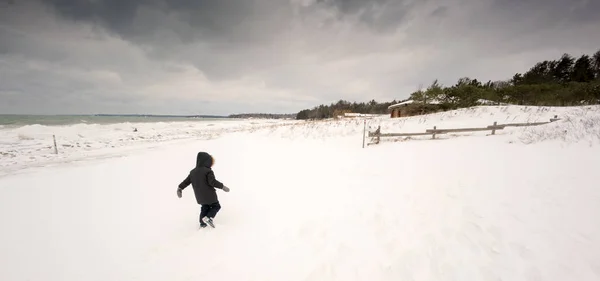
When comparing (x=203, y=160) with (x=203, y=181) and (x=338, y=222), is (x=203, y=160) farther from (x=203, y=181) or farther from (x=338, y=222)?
(x=338, y=222)

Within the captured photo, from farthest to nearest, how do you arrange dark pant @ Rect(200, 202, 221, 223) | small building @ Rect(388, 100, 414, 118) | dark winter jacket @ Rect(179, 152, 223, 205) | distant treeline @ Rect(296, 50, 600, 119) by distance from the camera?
small building @ Rect(388, 100, 414, 118), distant treeline @ Rect(296, 50, 600, 119), dark pant @ Rect(200, 202, 221, 223), dark winter jacket @ Rect(179, 152, 223, 205)

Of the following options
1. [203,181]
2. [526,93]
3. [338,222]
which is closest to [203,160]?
[203,181]

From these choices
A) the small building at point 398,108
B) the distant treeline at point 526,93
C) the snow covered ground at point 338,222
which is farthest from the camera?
the small building at point 398,108

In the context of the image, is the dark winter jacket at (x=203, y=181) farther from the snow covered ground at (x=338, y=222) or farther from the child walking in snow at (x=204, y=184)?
the snow covered ground at (x=338, y=222)

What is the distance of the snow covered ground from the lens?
10.2 ft

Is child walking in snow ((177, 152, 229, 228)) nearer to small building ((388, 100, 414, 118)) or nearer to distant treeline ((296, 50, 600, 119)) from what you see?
distant treeline ((296, 50, 600, 119))

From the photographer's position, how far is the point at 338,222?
4398 millimetres

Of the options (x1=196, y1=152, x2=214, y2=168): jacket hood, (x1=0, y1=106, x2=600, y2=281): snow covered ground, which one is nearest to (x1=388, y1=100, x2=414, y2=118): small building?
(x1=0, y1=106, x2=600, y2=281): snow covered ground

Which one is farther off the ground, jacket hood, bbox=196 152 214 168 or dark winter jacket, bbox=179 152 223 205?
jacket hood, bbox=196 152 214 168

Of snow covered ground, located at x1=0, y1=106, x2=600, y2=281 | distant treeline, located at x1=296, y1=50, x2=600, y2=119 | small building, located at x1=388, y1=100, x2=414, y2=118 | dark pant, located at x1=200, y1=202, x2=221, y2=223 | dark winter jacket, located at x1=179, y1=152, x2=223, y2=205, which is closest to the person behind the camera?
snow covered ground, located at x1=0, y1=106, x2=600, y2=281

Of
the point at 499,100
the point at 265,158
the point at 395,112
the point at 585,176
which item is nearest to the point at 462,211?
the point at 585,176

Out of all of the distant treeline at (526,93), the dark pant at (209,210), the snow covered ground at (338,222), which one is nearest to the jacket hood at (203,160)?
the dark pant at (209,210)

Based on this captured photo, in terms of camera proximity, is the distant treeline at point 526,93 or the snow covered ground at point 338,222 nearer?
the snow covered ground at point 338,222

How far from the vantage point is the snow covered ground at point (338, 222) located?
10.2 feet
